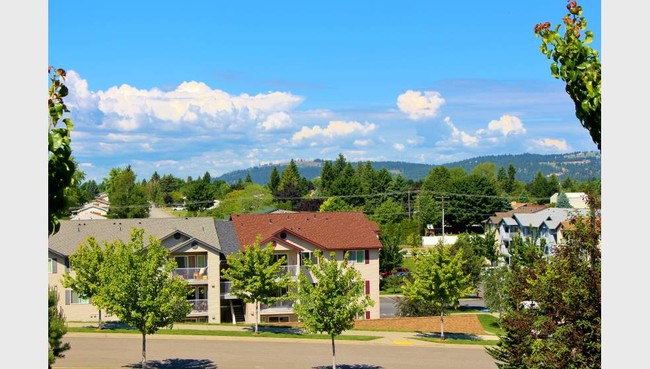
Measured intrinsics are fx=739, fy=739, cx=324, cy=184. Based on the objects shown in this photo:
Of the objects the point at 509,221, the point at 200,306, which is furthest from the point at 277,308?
the point at 509,221

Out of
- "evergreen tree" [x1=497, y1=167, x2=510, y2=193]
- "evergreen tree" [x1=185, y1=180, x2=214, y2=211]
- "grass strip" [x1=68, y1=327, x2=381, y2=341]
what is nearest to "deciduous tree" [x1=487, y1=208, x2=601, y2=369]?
"grass strip" [x1=68, y1=327, x2=381, y2=341]

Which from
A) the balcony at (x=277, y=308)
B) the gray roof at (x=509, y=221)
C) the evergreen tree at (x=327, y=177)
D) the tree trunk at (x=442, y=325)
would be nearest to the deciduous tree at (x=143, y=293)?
the balcony at (x=277, y=308)


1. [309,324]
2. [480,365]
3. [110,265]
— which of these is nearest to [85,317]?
[110,265]

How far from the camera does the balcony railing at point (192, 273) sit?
52625mm

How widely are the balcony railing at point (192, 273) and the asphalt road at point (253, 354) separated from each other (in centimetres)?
784

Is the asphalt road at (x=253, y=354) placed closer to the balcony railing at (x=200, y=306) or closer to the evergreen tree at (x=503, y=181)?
the balcony railing at (x=200, y=306)

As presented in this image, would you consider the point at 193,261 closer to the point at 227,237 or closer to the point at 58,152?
the point at 227,237

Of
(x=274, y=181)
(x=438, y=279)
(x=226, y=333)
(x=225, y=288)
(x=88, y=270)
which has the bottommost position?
(x=226, y=333)

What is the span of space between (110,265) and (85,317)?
13394 mm

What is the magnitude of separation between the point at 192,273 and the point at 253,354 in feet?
46.1

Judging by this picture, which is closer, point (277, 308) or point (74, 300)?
point (74, 300)

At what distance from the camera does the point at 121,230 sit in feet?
185

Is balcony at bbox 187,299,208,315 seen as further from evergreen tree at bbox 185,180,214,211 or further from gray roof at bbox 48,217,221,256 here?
evergreen tree at bbox 185,180,214,211

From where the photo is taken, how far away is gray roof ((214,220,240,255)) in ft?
181
